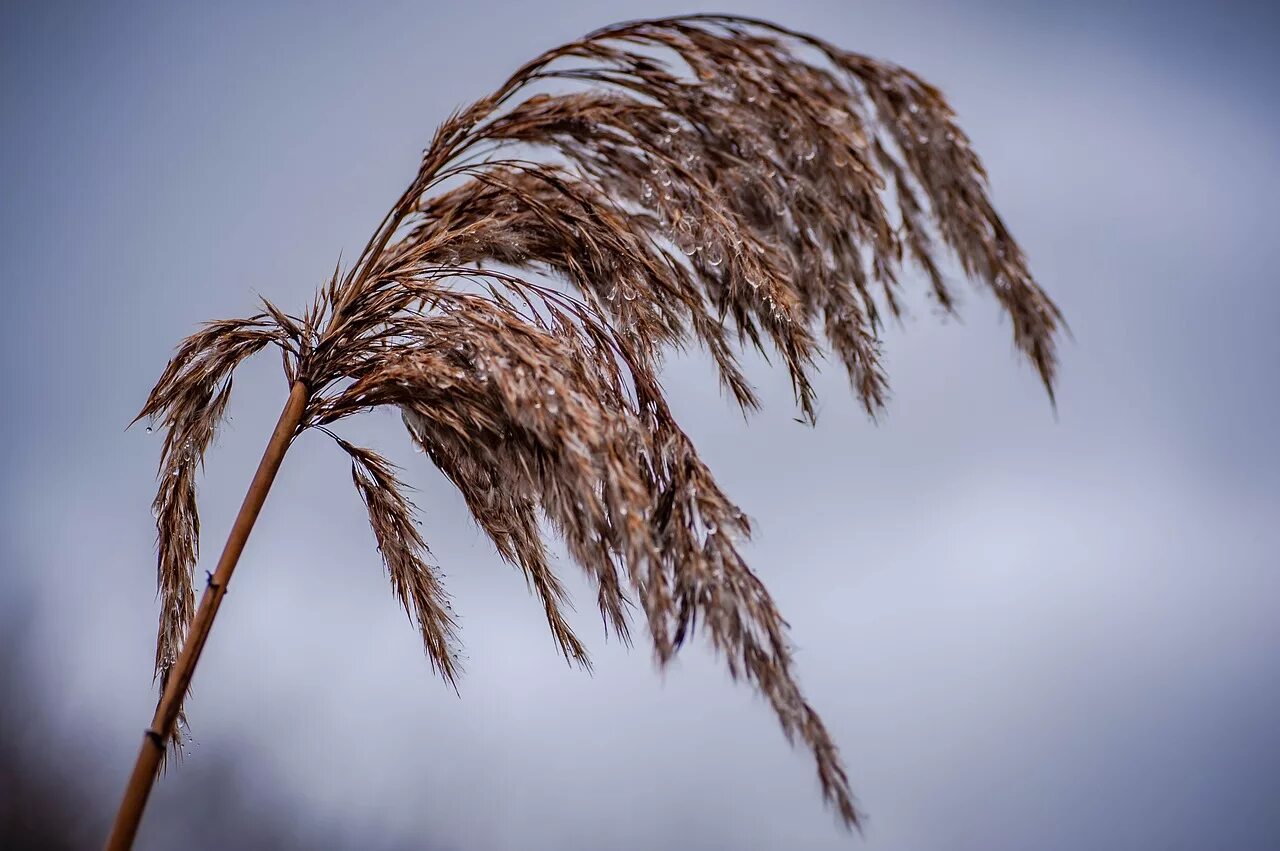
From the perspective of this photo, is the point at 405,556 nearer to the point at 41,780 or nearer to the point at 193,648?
the point at 193,648

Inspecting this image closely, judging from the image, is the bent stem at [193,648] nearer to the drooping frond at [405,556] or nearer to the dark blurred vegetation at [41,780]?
the drooping frond at [405,556]

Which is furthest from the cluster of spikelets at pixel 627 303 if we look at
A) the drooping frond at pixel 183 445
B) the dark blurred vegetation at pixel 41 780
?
the dark blurred vegetation at pixel 41 780

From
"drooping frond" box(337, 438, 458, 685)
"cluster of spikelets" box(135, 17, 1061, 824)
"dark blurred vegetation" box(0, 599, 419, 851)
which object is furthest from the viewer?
"dark blurred vegetation" box(0, 599, 419, 851)

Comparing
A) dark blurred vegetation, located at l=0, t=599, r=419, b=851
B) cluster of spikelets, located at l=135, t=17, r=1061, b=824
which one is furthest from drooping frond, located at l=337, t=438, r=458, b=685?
dark blurred vegetation, located at l=0, t=599, r=419, b=851

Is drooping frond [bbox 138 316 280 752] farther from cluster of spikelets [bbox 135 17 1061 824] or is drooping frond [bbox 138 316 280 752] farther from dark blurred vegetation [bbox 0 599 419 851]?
dark blurred vegetation [bbox 0 599 419 851]

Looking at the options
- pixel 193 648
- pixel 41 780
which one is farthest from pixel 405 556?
pixel 41 780

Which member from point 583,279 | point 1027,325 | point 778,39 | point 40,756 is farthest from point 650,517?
point 40,756
